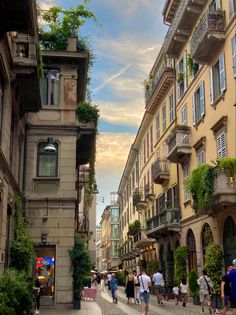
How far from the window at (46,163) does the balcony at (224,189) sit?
7.34 meters

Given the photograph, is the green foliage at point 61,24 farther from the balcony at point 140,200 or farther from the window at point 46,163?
the balcony at point 140,200

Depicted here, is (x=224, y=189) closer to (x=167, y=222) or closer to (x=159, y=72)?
(x=167, y=222)

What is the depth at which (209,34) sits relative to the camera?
2356cm

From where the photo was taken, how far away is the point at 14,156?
64.5 ft

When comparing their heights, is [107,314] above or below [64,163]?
below

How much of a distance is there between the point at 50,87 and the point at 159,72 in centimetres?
1738

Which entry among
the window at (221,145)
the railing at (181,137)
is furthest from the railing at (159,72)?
the window at (221,145)

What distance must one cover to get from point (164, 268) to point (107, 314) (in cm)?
1723

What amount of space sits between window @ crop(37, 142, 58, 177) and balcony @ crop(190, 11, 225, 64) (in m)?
8.59

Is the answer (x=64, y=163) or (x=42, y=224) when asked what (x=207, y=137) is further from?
(x=42, y=224)

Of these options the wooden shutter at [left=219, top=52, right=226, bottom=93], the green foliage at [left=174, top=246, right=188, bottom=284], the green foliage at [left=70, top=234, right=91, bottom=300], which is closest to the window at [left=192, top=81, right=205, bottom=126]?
the wooden shutter at [left=219, top=52, right=226, bottom=93]

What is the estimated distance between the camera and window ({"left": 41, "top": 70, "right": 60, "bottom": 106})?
24.0m

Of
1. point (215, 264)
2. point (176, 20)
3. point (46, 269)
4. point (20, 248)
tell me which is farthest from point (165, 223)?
point (20, 248)

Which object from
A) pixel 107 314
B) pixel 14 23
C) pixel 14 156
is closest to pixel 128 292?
pixel 107 314
